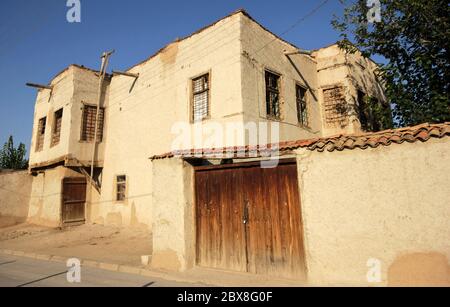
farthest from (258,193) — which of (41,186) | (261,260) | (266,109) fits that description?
(41,186)

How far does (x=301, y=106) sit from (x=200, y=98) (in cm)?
430

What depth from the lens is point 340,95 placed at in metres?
13.1

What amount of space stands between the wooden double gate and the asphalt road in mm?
1189

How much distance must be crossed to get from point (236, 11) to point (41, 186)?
1368 cm

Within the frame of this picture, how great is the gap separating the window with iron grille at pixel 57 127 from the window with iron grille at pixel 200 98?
8.63m

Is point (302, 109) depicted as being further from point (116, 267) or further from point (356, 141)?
point (116, 267)

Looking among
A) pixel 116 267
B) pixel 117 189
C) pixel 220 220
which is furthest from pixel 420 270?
pixel 117 189

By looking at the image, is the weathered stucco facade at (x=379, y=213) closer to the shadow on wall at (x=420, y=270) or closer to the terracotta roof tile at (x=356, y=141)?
the shadow on wall at (x=420, y=270)

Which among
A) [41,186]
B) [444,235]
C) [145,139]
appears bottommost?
[444,235]

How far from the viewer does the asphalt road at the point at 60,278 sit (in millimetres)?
5867

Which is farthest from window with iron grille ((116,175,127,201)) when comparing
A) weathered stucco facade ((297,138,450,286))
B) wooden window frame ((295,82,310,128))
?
weathered stucco facade ((297,138,450,286))

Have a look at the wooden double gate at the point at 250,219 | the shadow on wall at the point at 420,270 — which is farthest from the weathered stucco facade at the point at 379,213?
the wooden double gate at the point at 250,219

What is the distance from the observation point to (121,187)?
14.3 m

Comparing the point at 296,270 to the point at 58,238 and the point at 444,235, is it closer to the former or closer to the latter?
the point at 444,235
